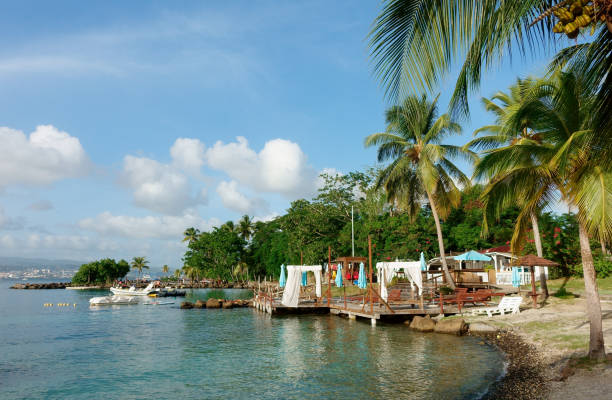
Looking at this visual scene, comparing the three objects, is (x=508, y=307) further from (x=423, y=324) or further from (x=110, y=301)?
(x=110, y=301)

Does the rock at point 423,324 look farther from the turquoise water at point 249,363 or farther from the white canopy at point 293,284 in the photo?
the white canopy at point 293,284

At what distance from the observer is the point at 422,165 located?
29.4 meters

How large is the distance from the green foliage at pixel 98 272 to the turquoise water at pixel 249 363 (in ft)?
260

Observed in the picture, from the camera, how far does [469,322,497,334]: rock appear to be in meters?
19.3

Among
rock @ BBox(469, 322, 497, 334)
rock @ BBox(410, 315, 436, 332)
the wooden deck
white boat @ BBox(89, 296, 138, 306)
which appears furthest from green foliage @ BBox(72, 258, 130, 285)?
rock @ BBox(469, 322, 497, 334)

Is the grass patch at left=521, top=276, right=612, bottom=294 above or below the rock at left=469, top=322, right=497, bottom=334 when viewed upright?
above

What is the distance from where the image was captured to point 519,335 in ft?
57.3

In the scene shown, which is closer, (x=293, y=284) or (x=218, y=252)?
(x=293, y=284)

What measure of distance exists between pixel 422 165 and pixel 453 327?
12.5 metres

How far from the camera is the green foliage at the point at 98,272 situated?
101 meters

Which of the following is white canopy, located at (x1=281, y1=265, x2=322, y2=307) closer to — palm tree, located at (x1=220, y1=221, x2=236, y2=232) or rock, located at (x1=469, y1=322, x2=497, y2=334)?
rock, located at (x1=469, y1=322, x2=497, y2=334)

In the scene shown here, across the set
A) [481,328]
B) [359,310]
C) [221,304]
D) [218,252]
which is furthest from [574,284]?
[218,252]

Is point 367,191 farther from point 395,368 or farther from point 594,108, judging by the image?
point 594,108

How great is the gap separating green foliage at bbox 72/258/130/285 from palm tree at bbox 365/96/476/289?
293 ft
